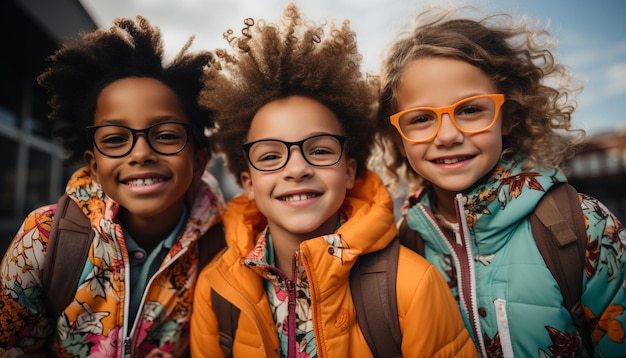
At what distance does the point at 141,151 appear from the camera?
5.45 feet

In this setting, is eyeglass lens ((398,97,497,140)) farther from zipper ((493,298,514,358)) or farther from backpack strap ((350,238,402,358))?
zipper ((493,298,514,358))

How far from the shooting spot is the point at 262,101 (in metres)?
1.77

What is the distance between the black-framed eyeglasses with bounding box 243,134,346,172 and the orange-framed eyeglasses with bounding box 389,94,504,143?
366mm

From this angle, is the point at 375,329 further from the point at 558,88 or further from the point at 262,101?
the point at 558,88

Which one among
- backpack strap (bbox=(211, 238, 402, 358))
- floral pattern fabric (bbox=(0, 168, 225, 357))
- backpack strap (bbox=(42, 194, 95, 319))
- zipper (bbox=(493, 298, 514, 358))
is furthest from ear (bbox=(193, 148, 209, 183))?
zipper (bbox=(493, 298, 514, 358))

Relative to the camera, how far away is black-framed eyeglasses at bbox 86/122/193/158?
1693 millimetres

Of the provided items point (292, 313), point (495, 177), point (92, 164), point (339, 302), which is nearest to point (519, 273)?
point (495, 177)

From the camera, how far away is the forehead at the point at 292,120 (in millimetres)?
1642

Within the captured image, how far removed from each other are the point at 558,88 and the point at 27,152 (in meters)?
7.06

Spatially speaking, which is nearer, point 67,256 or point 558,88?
point 67,256

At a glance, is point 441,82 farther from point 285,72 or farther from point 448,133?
point 285,72

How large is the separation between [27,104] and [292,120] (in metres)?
5.93

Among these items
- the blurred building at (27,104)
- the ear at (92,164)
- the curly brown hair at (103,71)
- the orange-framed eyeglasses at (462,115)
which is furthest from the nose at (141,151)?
the blurred building at (27,104)

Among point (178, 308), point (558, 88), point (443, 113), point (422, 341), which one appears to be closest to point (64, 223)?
point (178, 308)
